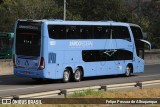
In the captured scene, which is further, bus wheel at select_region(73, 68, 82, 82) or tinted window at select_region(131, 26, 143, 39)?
tinted window at select_region(131, 26, 143, 39)

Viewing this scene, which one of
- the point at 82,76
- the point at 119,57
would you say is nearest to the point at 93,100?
the point at 82,76

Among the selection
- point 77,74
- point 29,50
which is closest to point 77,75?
point 77,74

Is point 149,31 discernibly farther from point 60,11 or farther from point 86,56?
point 86,56

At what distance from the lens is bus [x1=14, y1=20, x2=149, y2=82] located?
84.8 ft

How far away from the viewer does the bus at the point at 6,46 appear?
48344 mm

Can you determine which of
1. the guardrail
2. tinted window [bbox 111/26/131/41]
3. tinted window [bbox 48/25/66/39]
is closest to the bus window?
tinted window [bbox 48/25/66/39]

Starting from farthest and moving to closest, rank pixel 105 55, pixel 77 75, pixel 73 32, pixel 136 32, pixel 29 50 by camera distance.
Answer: pixel 136 32 < pixel 105 55 < pixel 77 75 < pixel 73 32 < pixel 29 50

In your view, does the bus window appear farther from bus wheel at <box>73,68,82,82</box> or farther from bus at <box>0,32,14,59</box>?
bus at <box>0,32,14,59</box>

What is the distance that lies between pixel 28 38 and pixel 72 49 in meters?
2.69

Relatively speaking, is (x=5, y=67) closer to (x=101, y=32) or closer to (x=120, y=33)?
(x=101, y=32)

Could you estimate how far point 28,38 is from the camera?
2619 cm

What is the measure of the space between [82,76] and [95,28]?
2.91 meters

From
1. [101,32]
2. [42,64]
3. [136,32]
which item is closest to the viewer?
[42,64]

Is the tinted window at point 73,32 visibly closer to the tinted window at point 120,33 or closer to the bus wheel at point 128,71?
the tinted window at point 120,33
